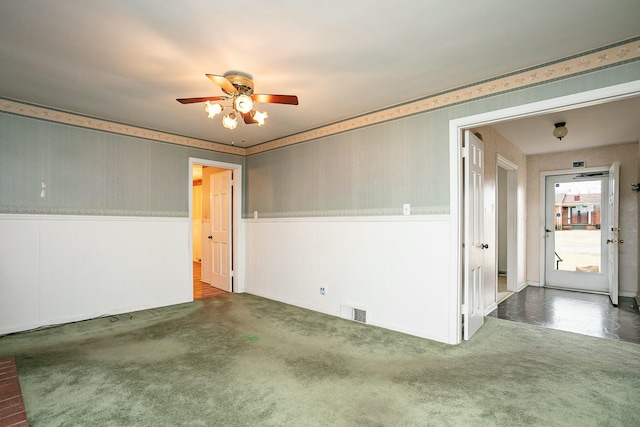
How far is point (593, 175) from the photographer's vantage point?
5648mm

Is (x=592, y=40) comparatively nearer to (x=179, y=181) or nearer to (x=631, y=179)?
(x=631, y=179)

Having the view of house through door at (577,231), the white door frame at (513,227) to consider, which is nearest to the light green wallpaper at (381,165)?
the white door frame at (513,227)

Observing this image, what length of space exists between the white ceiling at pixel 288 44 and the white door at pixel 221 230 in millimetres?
2321

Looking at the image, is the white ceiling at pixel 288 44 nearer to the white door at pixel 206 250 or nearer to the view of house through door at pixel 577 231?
the view of house through door at pixel 577 231

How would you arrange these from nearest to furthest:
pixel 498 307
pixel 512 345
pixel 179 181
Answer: pixel 512 345 → pixel 498 307 → pixel 179 181

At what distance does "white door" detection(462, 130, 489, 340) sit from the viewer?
10.5 ft

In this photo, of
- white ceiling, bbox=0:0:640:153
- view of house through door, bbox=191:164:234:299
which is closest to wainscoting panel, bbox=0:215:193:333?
view of house through door, bbox=191:164:234:299

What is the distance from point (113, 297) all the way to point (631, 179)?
8.24 m

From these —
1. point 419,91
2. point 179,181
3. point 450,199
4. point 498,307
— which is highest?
point 419,91

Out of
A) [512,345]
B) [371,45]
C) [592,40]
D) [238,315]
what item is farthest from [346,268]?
[592,40]

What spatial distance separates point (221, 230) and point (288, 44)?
407cm

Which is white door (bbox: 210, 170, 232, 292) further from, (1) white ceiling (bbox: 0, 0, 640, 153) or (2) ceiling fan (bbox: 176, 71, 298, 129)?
(2) ceiling fan (bbox: 176, 71, 298, 129)

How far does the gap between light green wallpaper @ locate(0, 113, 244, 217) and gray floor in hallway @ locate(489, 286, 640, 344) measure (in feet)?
16.4

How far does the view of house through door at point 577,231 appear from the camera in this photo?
549 cm
